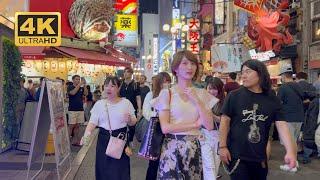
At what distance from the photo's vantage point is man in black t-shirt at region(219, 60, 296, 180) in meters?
4.93

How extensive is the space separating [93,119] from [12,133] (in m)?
6.98

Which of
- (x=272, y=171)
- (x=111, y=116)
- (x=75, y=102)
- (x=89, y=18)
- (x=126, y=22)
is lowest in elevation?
(x=272, y=171)

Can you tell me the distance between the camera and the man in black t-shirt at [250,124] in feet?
16.2

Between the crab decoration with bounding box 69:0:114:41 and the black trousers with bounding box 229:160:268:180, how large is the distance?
63.3ft

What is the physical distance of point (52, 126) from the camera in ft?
27.7

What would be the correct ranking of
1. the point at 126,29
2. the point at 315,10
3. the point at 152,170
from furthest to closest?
the point at 126,29 < the point at 315,10 < the point at 152,170

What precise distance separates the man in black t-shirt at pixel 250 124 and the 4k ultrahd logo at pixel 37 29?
7241 mm

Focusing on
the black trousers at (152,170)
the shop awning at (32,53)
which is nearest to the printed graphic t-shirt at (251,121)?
the black trousers at (152,170)

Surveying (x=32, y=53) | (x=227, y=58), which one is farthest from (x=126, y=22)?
(x=32, y=53)

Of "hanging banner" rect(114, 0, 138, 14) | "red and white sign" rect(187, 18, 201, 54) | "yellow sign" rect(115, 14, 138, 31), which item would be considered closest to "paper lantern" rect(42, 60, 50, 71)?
"hanging banner" rect(114, 0, 138, 14)

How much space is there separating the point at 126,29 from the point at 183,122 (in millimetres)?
36882

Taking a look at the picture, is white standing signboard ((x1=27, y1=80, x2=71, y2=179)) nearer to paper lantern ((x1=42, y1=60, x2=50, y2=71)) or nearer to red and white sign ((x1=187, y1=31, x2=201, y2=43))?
paper lantern ((x1=42, y1=60, x2=50, y2=71))

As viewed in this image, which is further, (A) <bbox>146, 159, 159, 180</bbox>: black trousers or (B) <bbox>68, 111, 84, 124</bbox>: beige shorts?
(B) <bbox>68, 111, 84, 124</bbox>: beige shorts

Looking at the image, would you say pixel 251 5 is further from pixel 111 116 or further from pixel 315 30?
pixel 111 116
